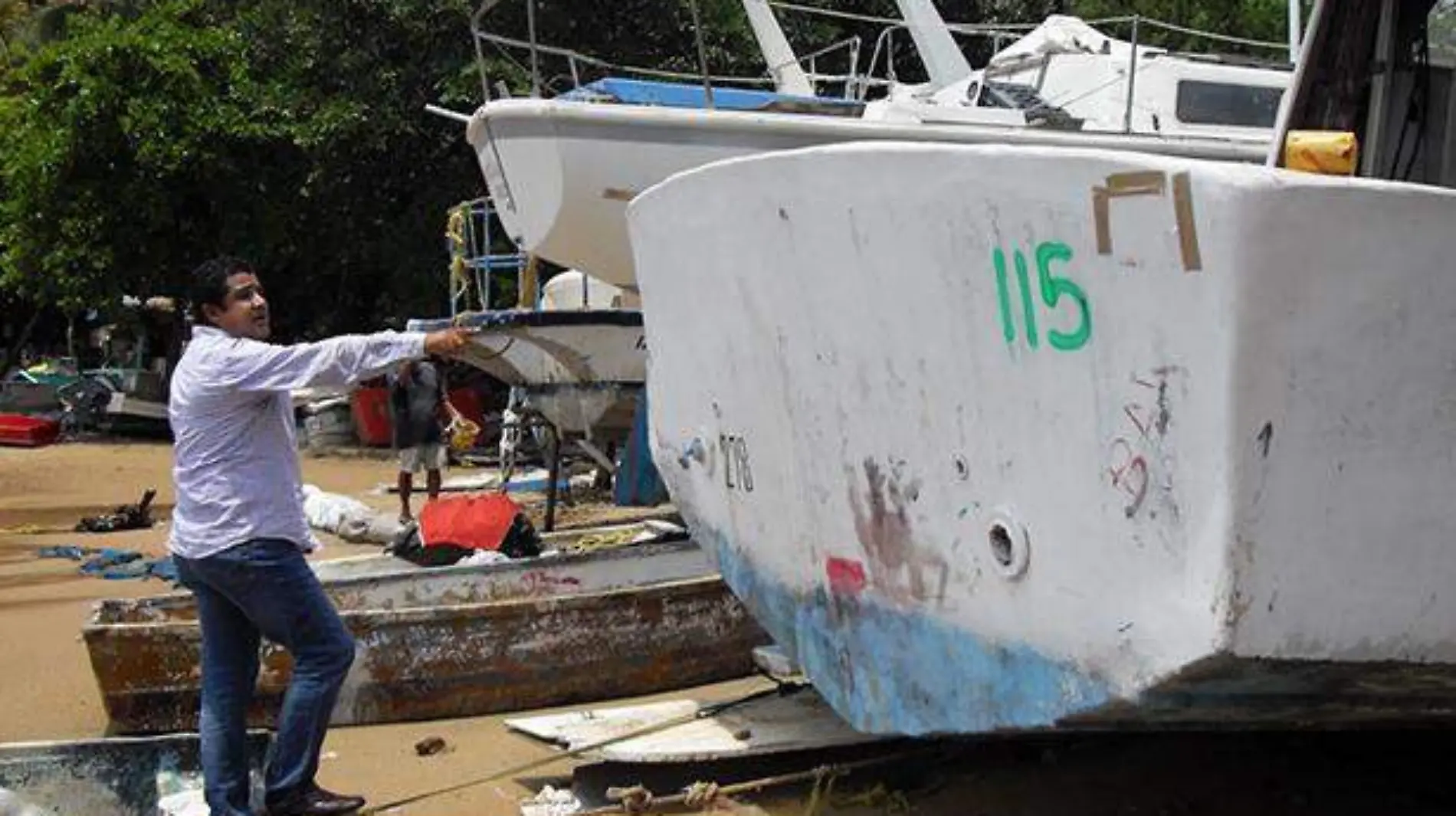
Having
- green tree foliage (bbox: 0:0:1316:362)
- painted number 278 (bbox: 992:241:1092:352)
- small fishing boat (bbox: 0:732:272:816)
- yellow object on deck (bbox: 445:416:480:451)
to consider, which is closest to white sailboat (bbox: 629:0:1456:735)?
painted number 278 (bbox: 992:241:1092:352)

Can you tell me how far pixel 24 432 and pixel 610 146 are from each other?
14741 millimetres

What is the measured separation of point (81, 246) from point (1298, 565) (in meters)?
19.2

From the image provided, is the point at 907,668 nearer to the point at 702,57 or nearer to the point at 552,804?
the point at 552,804

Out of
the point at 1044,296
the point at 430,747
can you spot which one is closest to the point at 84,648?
the point at 430,747

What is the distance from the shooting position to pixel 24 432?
67.6ft

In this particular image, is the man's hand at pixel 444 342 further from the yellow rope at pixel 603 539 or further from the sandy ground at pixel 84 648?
the yellow rope at pixel 603 539

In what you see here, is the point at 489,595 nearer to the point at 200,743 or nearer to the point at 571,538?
the point at 571,538

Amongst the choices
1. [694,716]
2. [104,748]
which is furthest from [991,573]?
[104,748]

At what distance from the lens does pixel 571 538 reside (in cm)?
847

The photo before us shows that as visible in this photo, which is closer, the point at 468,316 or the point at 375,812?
the point at 375,812

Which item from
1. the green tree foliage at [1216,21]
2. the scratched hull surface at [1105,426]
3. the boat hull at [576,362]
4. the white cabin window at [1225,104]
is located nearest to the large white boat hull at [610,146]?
the boat hull at [576,362]

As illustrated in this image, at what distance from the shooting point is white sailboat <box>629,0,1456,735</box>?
2.55 meters

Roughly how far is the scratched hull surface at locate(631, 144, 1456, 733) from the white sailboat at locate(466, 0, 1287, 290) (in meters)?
4.14

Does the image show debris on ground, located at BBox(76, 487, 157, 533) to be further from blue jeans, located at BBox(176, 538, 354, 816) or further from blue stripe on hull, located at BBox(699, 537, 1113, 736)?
blue stripe on hull, located at BBox(699, 537, 1113, 736)
